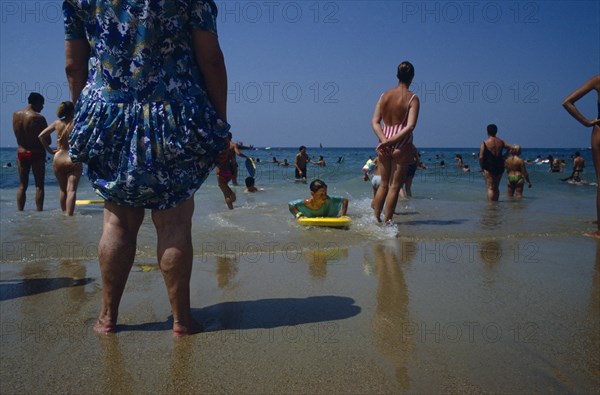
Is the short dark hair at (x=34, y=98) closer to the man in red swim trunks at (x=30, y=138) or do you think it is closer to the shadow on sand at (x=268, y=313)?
the man in red swim trunks at (x=30, y=138)

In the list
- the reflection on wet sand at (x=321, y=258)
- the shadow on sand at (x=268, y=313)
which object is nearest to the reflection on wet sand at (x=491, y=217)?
the reflection on wet sand at (x=321, y=258)

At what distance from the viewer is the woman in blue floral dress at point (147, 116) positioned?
221cm

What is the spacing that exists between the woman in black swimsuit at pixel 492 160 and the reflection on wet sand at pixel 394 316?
23.8 feet

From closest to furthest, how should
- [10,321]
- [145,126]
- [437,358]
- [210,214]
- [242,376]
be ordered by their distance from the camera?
[242,376]
[437,358]
[145,126]
[10,321]
[210,214]

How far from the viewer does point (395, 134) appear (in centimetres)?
584

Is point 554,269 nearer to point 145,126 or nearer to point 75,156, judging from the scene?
point 145,126

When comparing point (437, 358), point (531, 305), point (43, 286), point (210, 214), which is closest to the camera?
point (437, 358)

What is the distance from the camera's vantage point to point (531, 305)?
2.79 meters

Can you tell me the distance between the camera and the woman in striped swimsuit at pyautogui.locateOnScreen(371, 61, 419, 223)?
227 inches

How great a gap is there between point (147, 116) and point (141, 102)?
0.08m

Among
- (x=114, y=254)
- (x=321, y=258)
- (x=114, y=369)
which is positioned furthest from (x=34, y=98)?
(x=114, y=369)

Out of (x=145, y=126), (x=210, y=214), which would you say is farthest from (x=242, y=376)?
(x=210, y=214)

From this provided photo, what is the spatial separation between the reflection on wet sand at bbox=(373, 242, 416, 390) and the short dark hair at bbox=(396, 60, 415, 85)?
271 cm

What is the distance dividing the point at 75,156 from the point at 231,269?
1.70 meters
